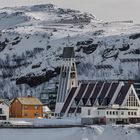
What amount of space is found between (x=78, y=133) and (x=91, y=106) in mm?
14906

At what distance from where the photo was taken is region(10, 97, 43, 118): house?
12219cm

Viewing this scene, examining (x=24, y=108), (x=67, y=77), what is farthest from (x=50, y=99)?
(x=24, y=108)

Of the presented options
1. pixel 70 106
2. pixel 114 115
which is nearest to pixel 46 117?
pixel 70 106

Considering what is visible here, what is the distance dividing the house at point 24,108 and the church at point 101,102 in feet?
13.0

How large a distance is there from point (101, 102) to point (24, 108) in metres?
10.5

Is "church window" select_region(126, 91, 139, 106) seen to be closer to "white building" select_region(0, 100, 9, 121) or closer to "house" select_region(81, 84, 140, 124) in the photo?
"house" select_region(81, 84, 140, 124)

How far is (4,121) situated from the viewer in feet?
382

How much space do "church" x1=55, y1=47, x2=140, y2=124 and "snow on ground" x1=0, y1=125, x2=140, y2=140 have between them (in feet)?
26.9

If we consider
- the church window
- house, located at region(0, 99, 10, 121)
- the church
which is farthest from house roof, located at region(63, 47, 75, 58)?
house, located at region(0, 99, 10, 121)

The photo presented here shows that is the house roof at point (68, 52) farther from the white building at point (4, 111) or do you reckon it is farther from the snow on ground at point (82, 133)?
the snow on ground at point (82, 133)

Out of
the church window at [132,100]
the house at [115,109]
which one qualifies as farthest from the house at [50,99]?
the house at [115,109]

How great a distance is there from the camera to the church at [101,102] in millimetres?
117875

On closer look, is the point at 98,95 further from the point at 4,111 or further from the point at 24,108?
the point at 4,111

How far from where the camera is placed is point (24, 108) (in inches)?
4811
